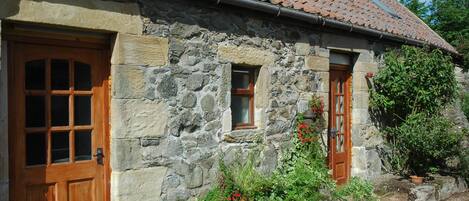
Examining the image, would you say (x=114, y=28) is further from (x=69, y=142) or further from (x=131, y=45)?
(x=69, y=142)

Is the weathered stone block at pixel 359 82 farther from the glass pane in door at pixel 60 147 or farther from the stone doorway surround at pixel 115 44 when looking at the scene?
the glass pane in door at pixel 60 147

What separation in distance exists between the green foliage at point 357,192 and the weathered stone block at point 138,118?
2.92 m

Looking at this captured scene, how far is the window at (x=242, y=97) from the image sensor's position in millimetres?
5812

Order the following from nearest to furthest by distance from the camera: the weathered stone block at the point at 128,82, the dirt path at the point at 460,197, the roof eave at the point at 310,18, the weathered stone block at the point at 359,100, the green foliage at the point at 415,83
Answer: the weathered stone block at the point at 128,82
the roof eave at the point at 310,18
the dirt path at the point at 460,197
the green foliage at the point at 415,83
the weathered stone block at the point at 359,100

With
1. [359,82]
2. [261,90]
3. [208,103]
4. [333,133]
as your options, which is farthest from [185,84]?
[359,82]

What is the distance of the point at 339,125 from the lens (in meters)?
7.89

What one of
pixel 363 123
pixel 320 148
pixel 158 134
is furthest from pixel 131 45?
pixel 363 123

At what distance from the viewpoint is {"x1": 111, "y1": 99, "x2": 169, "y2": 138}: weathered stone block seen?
4.39 metres

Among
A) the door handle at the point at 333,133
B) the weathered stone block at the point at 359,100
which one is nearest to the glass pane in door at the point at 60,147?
the door handle at the point at 333,133

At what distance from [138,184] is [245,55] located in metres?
2.15

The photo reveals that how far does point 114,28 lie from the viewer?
4.32 m

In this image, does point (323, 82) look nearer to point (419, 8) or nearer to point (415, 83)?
point (415, 83)

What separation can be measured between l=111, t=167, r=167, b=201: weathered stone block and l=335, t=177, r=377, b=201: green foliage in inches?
109

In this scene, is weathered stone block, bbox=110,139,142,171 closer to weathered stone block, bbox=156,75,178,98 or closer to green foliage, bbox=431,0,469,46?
weathered stone block, bbox=156,75,178,98
